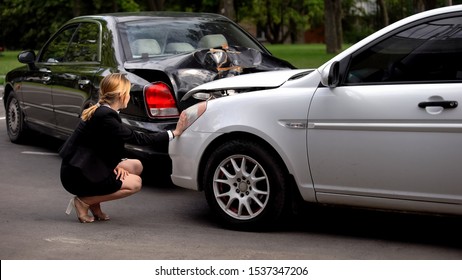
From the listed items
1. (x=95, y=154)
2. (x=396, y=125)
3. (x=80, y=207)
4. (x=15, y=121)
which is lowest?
(x=15, y=121)

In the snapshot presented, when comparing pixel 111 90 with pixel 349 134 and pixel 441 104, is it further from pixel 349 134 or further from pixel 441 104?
pixel 441 104

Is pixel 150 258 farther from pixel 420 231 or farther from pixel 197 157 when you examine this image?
pixel 420 231

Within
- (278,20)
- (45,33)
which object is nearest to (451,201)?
(45,33)

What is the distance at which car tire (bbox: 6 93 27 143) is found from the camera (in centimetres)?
1145

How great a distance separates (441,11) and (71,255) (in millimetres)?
2997

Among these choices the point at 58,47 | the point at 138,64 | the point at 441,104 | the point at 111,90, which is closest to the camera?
the point at 441,104

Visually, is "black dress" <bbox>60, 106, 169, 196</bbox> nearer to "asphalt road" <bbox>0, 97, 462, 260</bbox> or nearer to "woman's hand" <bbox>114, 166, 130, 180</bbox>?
"woman's hand" <bbox>114, 166, 130, 180</bbox>

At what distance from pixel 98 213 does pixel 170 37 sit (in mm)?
2773

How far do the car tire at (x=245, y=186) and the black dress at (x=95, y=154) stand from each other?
0.73 metres

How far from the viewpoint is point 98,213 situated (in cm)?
719

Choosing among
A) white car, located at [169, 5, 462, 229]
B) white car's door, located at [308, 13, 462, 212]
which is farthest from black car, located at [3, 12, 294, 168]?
white car's door, located at [308, 13, 462, 212]

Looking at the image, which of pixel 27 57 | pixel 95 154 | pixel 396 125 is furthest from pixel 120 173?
pixel 27 57

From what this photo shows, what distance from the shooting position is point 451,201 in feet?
19.1

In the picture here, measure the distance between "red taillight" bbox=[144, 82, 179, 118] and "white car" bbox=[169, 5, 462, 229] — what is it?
1.35 metres
